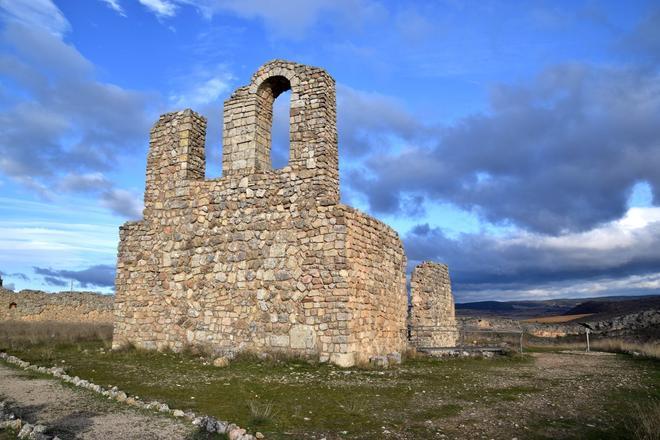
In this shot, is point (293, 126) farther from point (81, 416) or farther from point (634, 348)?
point (634, 348)

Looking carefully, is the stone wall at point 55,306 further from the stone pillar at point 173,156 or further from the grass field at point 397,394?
the stone pillar at point 173,156

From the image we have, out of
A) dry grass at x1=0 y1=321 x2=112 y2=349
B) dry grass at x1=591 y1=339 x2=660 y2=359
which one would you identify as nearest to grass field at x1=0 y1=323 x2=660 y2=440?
dry grass at x1=591 y1=339 x2=660 y2=359

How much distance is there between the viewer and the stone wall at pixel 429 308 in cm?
1925

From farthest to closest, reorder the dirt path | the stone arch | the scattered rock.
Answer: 1. the stone arch
2. the scattered rock
3. the dirt path

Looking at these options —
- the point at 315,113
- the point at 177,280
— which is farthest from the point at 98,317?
the point at 315,113

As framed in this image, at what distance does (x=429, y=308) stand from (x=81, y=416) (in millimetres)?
15518

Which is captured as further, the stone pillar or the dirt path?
the stone pillar

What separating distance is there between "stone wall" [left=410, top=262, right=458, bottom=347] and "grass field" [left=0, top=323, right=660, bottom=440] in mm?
5557

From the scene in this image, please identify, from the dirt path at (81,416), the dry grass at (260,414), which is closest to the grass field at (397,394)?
the dry grass at (260,414)

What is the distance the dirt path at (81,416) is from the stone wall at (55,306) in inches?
883

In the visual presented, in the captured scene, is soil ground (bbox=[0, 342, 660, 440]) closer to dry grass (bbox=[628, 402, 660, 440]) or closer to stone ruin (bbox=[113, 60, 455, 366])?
dry grass (bbox=[628, 402, 660, 440])

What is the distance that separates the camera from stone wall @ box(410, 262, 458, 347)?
1925 centimetres

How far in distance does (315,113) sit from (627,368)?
10853 millimetres

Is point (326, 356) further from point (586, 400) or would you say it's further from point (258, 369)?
point (586, 400)
